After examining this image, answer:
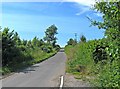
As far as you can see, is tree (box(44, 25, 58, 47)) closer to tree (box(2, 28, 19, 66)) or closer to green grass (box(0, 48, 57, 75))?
green grass (box(0, 48, 57, 75))

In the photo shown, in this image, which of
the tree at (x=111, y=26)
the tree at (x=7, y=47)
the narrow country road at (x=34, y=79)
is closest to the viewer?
the tree at (x=111, y=26)

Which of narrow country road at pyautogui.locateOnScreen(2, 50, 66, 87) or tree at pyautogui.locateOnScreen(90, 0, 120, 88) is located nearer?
tree at pyautogui.locateOnScreen(90, 0, 120, 88)

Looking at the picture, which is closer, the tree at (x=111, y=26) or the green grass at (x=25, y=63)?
the tree at (x=111, y=26)

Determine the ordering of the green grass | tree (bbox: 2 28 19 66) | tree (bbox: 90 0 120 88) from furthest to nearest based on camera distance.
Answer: tree (bbox: 2 28 19 66), the green grass, tree (bbox: 90 0 120 88)

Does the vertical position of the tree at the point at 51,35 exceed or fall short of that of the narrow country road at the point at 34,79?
it exceeds it

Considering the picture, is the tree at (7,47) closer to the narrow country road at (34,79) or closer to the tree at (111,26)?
the narrow country road at (34,79)

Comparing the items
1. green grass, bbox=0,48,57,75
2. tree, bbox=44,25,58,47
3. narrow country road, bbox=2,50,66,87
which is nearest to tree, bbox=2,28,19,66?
green grass, bbox=0,48,57,75

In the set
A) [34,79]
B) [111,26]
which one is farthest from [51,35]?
[111,26]

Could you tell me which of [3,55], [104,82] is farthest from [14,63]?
[104,82]

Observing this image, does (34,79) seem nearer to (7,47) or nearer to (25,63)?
(7,47)

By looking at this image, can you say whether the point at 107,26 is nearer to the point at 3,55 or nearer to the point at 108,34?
the point at 108,34

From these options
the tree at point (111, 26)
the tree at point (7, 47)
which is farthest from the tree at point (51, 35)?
the tree at point (111, 26)

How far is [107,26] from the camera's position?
24.9 ft

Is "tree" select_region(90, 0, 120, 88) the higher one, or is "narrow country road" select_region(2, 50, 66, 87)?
"tree" select_region(90, 0, 120, 88)
